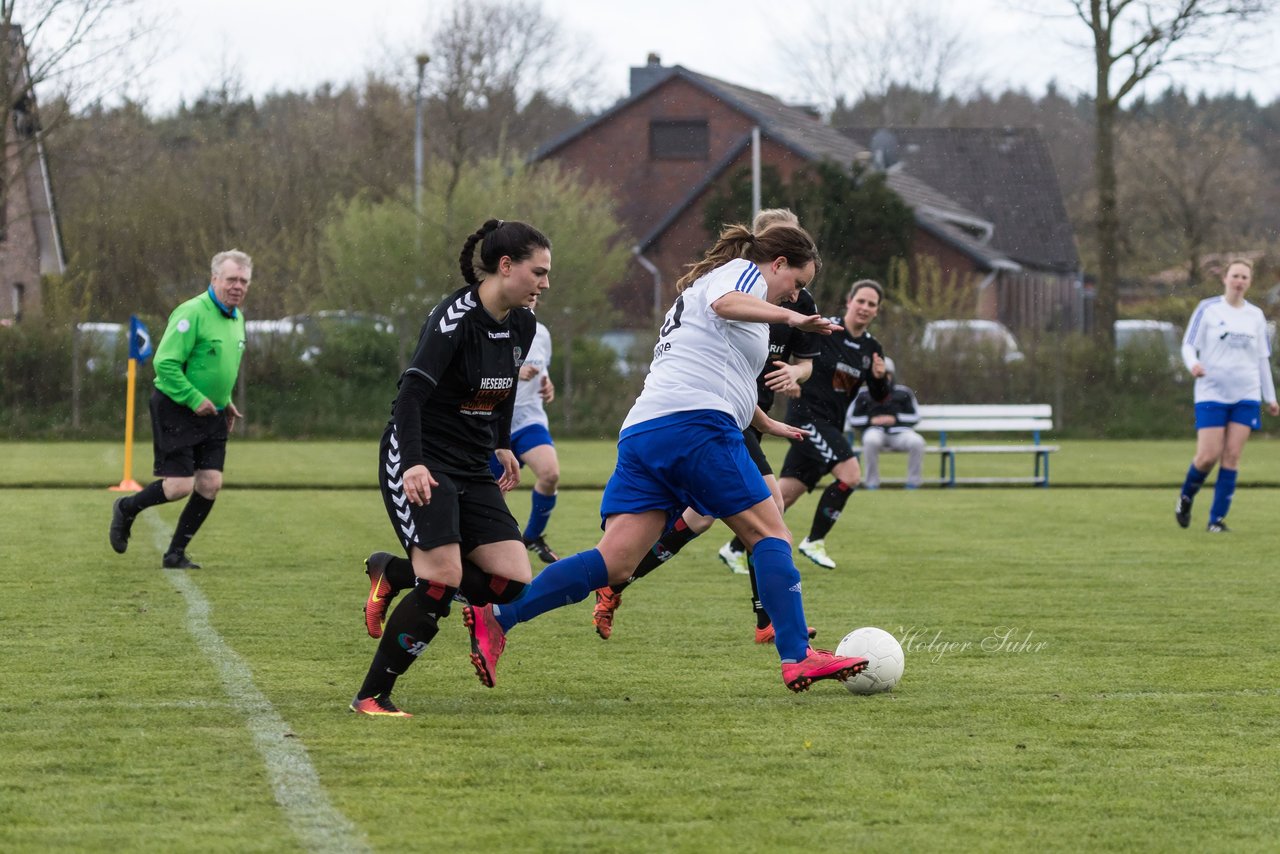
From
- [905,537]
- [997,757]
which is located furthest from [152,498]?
[997,757]

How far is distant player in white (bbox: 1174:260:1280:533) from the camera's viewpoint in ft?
42.4

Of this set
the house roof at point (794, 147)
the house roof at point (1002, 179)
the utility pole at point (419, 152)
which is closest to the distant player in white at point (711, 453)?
the utility pole at point (419, 152)

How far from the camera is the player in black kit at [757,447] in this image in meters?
7.15

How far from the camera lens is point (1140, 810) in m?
4.45

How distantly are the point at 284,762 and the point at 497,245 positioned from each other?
184 centimetres

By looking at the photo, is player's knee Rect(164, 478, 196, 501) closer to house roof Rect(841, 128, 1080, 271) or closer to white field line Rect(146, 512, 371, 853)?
white field line Rect(146, 512, 371, 853)

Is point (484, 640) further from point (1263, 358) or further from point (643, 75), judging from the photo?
point (643, 75)

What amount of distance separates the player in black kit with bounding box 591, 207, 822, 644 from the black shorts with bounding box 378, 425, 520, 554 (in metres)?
0.71

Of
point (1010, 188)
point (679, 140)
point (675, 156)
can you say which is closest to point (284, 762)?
point (679, 140)

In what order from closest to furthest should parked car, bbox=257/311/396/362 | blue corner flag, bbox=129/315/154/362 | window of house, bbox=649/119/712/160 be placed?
1. blue corner flag, bbox=129/315/154/362
2. parked car, bbox=257/311/396/362
3. window of house, bbox=649/119/712/160

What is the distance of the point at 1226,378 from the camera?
12.9 metres

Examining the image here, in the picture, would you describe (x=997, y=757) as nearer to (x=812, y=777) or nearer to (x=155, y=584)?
(x=812, y=777)

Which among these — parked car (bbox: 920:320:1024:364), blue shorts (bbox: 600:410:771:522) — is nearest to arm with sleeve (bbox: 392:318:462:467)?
blue shorts (bbox: 600:410:771:522)

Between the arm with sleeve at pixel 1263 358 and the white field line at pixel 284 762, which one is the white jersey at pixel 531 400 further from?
the arm with sleeve at pixel 1263 358
